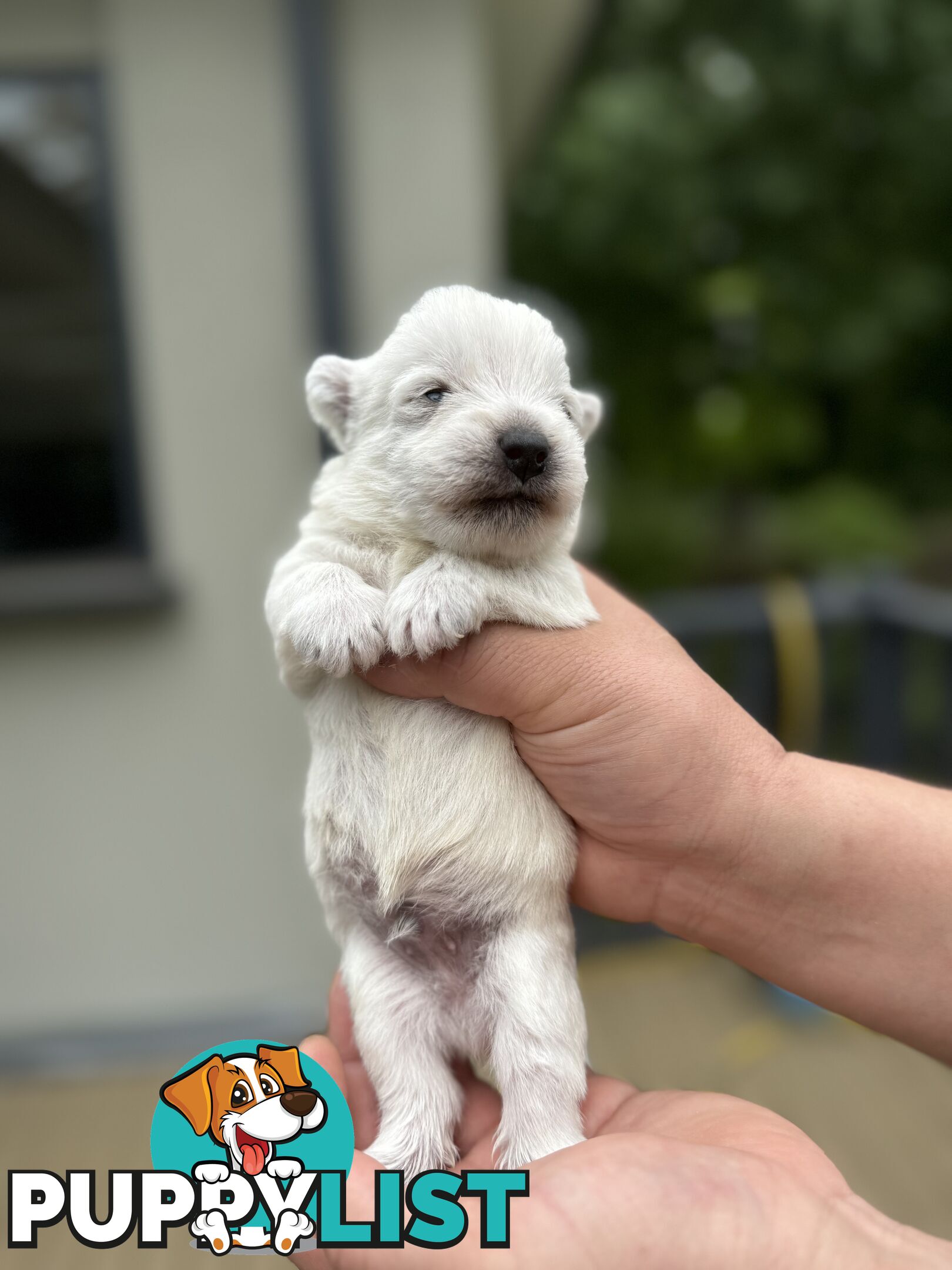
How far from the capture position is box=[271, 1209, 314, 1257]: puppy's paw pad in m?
1.14

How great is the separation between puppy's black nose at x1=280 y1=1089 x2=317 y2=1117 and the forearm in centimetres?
76

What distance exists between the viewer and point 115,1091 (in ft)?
12.4

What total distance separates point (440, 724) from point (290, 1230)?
0.64m

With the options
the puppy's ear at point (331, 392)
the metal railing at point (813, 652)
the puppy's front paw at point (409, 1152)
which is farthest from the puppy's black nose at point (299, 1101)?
the metal railing at point (813, 652)

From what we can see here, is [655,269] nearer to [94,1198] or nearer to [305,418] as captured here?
[305,418]

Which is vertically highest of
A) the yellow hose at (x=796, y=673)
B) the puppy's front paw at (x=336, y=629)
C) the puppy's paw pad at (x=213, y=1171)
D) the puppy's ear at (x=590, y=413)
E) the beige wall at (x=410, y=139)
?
the beige wall at (x=410, y=139)

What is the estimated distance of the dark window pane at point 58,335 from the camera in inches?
139

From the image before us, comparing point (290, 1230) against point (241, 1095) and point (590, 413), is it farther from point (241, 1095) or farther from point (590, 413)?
point (590, 413)

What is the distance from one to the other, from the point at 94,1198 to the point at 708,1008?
142 inches

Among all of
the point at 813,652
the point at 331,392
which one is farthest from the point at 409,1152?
the point at 813,652

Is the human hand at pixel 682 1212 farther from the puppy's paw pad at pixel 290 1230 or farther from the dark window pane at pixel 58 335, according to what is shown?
the dark window pane at pixel 58 335

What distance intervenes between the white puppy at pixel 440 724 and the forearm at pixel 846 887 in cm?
37

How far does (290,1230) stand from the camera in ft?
3.74

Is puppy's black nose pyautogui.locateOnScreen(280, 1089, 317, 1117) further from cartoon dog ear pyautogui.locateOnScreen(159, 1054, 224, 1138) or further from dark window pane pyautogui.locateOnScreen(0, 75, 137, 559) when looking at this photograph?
dark window pane pyautogui.locateOnScreen(0, 75, 137, 559)
